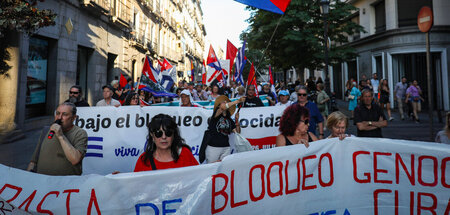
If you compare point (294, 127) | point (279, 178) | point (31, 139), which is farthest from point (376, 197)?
point (31, 139)

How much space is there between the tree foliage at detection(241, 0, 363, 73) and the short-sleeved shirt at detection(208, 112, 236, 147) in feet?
48.6

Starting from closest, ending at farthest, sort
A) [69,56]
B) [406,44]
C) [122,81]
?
[122,81], [69,56], [406,44]

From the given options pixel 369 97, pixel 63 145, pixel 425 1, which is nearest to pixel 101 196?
pixel 63 145

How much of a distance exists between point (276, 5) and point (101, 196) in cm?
349

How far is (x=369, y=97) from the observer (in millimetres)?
4727

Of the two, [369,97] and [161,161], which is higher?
[369,97]

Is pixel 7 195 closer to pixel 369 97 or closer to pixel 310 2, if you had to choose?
pixel 369 97

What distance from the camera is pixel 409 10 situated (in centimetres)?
1817

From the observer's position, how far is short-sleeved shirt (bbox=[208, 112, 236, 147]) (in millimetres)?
4320

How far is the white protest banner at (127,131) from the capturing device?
531cm

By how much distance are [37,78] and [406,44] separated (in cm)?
1948

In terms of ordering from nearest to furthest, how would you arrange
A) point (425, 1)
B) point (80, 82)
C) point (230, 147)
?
point (230, 147), point (80, 82), point (425, 1)

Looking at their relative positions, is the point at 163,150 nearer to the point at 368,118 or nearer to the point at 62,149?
the point at 62,149

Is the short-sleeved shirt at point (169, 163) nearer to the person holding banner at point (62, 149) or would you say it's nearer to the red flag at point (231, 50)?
the person holding banner at point (62, 149)
